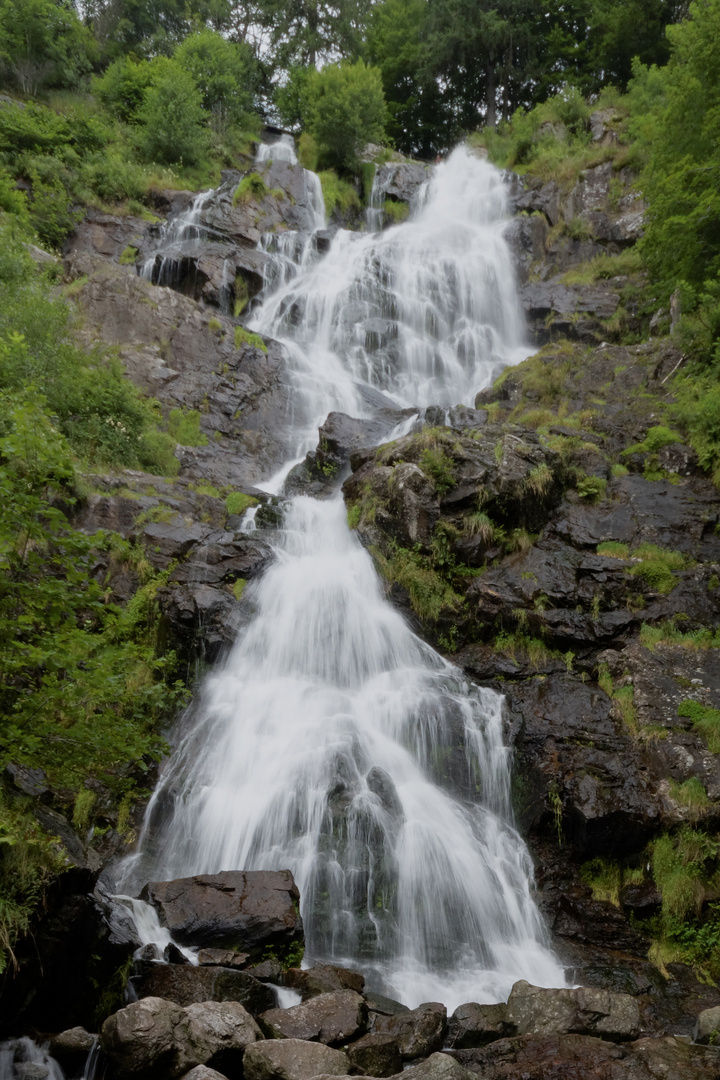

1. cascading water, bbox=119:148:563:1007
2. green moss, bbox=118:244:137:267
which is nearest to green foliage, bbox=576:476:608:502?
cascading water, bbox=119:148:563:1007

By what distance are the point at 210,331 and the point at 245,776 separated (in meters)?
12.7

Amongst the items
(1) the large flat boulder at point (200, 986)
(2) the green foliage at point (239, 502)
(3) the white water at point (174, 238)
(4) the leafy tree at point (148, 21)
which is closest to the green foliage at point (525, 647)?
(2) the green foliage at point (239, 502)

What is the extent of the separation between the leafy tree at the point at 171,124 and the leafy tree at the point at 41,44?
4.44 meters

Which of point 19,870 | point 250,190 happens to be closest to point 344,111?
point 250,190

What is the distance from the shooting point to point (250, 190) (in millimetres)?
23562

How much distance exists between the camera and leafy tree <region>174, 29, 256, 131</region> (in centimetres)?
2788

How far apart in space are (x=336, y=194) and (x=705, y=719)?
2371 centimetres

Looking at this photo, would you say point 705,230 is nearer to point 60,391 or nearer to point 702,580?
point 702,580

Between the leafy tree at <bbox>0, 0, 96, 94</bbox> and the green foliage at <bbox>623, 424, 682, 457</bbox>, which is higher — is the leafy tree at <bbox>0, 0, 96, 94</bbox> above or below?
above

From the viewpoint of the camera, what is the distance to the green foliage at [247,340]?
18.1m

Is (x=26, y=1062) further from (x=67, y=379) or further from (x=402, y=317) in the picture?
(x=402, y=317)

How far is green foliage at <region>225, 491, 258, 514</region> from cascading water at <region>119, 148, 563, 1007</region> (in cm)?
89

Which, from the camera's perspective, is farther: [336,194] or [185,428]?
[336,194]

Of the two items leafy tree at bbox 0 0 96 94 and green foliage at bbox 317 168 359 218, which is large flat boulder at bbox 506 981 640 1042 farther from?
leafy tree at bbox 0 0 96 94
